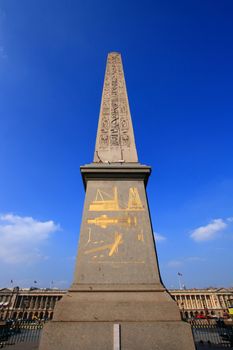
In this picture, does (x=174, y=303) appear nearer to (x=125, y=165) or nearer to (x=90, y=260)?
(x=90, y=260)

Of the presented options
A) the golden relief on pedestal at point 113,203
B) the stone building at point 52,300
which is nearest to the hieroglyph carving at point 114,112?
the golden relief on pedestal at point 113,203

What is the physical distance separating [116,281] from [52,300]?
78598 millimetres

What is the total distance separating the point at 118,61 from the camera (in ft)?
33.6

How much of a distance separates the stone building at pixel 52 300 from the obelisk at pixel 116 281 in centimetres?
7408

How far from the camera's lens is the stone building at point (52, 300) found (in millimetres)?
68750

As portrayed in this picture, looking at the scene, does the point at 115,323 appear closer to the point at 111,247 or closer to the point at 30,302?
the point at 111,247

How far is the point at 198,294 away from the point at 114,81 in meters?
80.6

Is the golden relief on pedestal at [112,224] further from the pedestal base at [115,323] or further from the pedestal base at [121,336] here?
the pedestal base at [121,336]

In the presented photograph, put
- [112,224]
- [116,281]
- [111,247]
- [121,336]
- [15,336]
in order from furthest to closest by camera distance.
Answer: [15,336], [112,224], [111,247], [116,281], [121,336]

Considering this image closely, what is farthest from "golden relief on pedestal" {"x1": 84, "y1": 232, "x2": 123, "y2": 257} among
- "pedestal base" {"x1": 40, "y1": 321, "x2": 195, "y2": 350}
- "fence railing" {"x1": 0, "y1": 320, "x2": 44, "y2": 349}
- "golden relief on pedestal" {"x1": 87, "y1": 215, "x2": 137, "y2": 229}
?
"fence railing" {"x1": 0, "y1": 320, "x2": 44, "y2": 349}

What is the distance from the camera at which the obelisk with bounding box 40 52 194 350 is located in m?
3.12

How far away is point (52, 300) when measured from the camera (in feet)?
230

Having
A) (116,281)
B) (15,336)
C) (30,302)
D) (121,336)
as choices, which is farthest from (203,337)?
(30,302)

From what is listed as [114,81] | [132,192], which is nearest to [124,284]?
[132,192]
